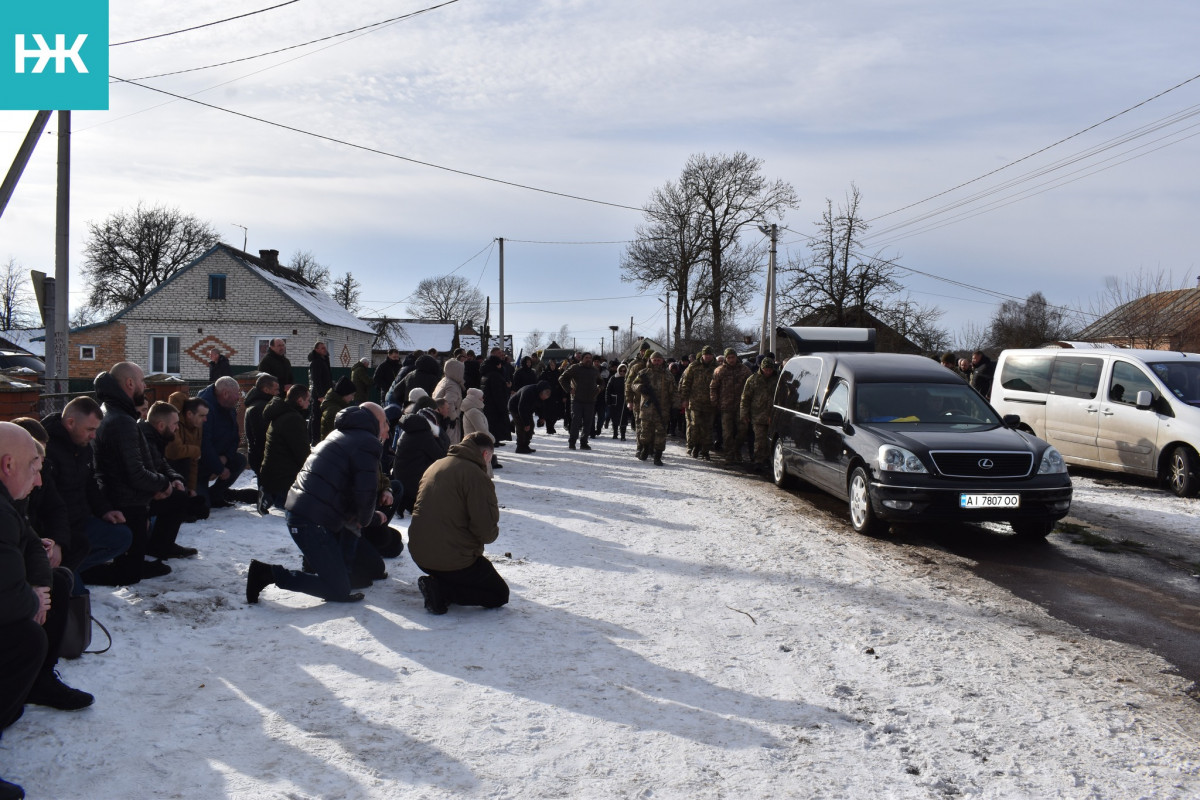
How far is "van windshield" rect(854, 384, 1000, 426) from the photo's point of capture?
30.0ft

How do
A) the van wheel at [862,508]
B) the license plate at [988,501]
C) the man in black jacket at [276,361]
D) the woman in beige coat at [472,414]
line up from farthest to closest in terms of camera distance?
the man in black jacket at [276,361]
the woman in beige coat at [472,414]
the van wheel at [862,508]
the license plate at [988,501]

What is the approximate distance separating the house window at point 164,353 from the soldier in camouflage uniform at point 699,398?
3068 centimetres

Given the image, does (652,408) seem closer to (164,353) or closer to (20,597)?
(20,597)

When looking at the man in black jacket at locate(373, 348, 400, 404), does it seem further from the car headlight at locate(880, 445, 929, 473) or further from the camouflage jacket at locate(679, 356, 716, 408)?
the car headlight at locate(880, 445, 929, 473)

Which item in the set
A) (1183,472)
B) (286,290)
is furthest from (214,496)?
(286,290)

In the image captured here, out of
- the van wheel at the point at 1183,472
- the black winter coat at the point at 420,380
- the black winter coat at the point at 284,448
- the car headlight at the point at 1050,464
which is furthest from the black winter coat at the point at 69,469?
the van wheel at the point at 1183,472

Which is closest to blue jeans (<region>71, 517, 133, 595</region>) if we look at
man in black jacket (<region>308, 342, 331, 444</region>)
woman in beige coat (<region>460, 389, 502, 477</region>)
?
woman in beige coat (<region>460, 389, 502, 477</region>)

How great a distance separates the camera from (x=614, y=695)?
4.46 meters

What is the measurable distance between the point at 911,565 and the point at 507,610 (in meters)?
3.63

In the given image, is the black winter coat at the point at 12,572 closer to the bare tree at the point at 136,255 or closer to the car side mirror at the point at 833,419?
the car side mirror at the point at 833,419

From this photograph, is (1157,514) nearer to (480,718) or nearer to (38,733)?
(480,718)

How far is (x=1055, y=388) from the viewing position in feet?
43.1

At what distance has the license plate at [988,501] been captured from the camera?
7.82 metres

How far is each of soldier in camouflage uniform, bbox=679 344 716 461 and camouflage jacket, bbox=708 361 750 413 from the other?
204 millimetres
